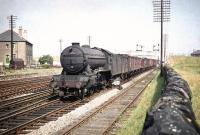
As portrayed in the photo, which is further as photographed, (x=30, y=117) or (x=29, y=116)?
(x=29, y=116)

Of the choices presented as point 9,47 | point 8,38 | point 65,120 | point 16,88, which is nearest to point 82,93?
point 65,120

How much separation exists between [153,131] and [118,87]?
19.6 meters

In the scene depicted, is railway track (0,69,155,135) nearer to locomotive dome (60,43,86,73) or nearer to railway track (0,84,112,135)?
railway track (0,84,112,135)

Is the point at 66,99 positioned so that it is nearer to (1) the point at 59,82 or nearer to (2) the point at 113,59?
(1) the point at 59,82

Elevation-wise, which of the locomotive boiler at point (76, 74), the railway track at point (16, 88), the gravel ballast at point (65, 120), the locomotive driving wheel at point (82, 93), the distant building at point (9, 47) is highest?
the distant building at point (9, 47)

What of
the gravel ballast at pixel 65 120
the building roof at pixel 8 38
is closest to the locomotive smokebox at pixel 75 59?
the gravel ballast at pixel 65 120

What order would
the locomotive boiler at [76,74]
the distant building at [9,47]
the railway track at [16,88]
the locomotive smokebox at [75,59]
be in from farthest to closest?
the distant building at [9,47]
the railway track at [16,88]
the locomotive smokebox at [75,59]
the locomotive boiler at [76,74]

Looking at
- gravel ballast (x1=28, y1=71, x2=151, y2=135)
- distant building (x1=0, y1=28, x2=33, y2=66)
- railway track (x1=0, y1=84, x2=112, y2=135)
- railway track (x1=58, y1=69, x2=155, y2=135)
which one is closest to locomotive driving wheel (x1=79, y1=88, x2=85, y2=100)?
gravel ballast (x1=28, y1=71, x2=151, y2=135)

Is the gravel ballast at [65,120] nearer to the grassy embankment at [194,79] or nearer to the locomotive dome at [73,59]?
the locomotive dome at [73,59]

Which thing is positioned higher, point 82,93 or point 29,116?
point 82,93

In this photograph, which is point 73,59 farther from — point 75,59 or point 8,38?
point 8,38

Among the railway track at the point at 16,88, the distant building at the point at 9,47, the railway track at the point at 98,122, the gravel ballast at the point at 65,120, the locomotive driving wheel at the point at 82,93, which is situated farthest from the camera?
A: the distant building at the point at 9,47

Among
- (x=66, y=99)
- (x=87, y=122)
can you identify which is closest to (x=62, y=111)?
(x=87, y=122)

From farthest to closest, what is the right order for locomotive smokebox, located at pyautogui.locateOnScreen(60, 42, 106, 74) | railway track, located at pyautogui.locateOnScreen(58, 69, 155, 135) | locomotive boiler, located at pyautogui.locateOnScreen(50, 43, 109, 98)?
locomotive smokebox, located at pyautogui.locateOnScreen(60, 42, 106, 74) → locomotive boiler, located at pyautogui.locateOnScreen(50, 43, 109, 98) → railway track, located at pyautogui.locateOnScreen(58, 69, 155, 135)
